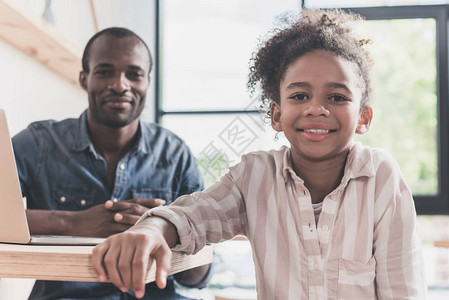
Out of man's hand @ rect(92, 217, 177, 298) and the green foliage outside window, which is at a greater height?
the green foliage outside window

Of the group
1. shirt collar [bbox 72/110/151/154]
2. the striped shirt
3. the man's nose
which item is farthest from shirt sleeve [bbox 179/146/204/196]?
the striped shirt

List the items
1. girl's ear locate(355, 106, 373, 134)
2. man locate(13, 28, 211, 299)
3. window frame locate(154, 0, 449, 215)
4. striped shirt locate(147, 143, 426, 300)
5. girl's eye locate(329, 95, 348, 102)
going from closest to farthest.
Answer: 1. striped shirt locate(147, 143, 426, 300)
2. girl's eye locate(329, 95, 348, 102)
3. girl's ear locate(355, 106, 373, 134)
4. man locate(13, 28, 211, 299)
5. window frame locate(154, 0, 449, 215)

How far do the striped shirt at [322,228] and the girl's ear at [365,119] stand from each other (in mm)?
65

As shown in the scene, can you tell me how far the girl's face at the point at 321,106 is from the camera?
1.10 m

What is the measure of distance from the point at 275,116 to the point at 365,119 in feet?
0.68

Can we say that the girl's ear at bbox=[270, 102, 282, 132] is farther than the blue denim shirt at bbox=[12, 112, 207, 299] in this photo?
No

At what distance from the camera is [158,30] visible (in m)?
3.31

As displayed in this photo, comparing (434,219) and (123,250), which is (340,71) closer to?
(123,250)

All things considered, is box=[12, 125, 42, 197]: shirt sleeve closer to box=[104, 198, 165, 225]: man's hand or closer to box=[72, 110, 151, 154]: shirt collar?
box=[72, 110, 151, 154]: shirt collar

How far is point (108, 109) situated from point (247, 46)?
169 cm

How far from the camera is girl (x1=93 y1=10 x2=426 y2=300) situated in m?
1.02

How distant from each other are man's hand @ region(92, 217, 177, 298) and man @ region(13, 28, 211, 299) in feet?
2.42

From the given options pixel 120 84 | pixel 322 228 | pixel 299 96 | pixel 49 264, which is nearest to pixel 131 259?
pixel 49 264

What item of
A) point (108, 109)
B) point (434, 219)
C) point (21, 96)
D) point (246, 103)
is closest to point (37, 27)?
point (21, 96)
